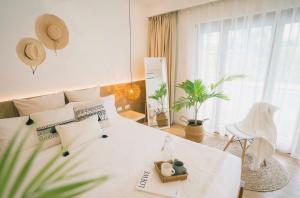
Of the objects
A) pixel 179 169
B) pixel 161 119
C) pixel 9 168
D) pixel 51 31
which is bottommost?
pixel 161 119

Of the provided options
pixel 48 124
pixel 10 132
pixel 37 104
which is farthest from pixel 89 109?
pixel 10 132

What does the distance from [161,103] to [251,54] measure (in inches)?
68.5

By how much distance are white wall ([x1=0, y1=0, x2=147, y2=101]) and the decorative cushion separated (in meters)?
0.58

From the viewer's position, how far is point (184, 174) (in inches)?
48.9

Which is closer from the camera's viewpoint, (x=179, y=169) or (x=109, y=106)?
(x=179, y=169)

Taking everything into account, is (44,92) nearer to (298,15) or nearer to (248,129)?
(248,129)

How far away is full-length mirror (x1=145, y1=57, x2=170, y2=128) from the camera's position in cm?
323

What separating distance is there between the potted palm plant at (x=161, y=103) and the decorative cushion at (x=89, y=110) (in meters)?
1.32

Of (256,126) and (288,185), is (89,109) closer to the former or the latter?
(256,126)

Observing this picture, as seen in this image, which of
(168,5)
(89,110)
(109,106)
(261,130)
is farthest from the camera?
(168,5)

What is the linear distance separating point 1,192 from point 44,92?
2031 millimetres

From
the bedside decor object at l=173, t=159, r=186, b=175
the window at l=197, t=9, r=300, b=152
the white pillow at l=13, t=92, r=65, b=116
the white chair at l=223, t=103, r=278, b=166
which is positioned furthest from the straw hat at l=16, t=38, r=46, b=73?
the white chair at l=223, t=103, r=278, b=166

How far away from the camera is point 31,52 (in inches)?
77.5

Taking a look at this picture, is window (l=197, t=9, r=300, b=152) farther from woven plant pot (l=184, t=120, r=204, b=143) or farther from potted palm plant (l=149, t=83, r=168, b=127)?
potted palm plant (l=149, t=83, r=168, b=127)
